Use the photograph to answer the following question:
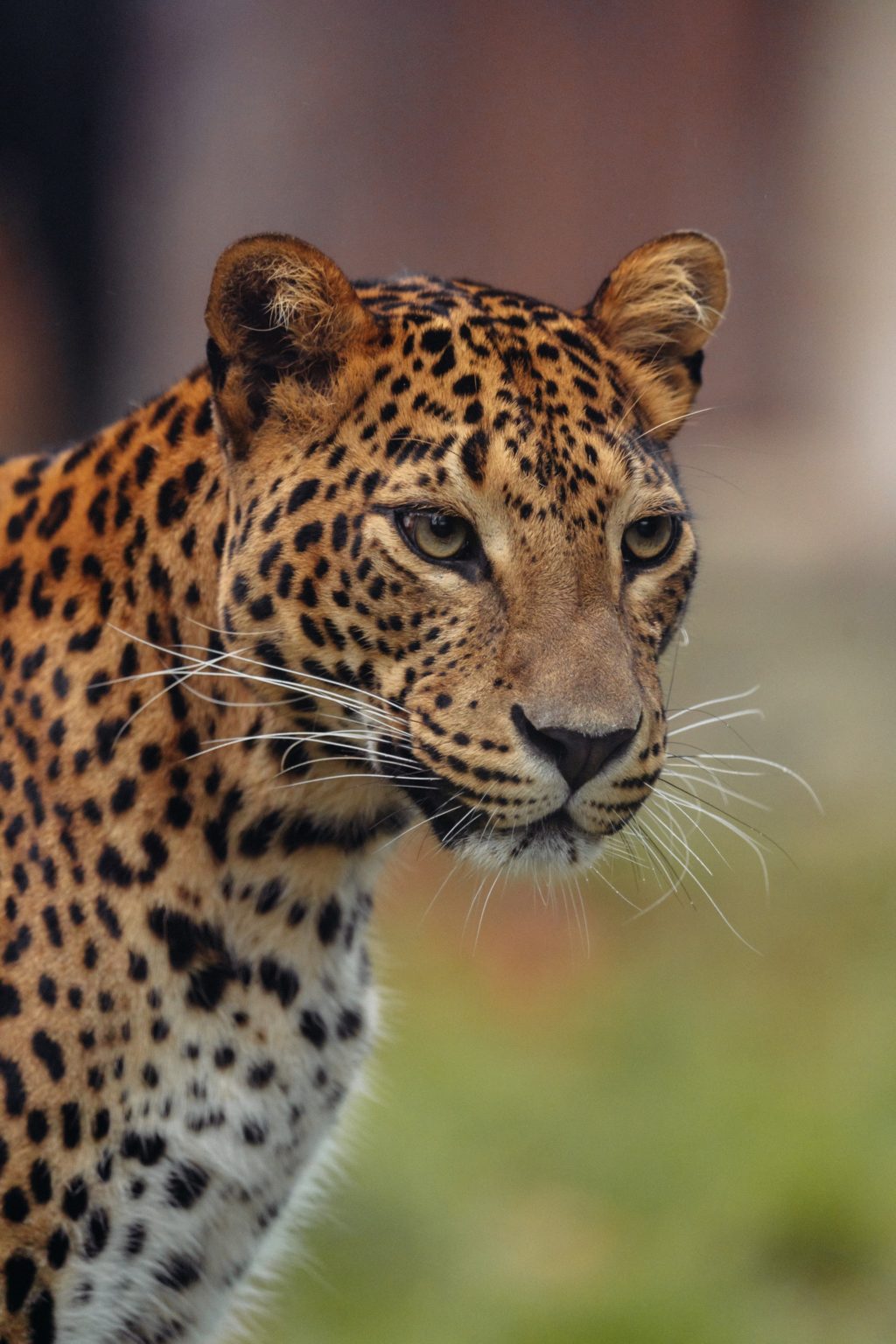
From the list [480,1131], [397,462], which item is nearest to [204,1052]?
[397,462]

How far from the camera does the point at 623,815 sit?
13.5 ft

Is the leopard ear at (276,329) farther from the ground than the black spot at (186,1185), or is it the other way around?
the leopard ear at (276,329)

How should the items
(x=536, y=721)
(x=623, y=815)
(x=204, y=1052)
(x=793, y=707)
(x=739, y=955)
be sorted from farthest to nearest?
(x=793, y=707)
(x=739, y=955)
(x=204, y=1052)
(x=623, y=815)
(x=536, y=721)

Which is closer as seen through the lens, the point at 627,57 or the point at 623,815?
the point at 623,815

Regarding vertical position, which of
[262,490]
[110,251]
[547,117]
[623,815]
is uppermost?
[547,117]

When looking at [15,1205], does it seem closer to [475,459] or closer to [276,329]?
[475,459]

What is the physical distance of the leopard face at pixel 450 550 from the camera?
3.95 metres

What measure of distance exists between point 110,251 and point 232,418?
11609 mm

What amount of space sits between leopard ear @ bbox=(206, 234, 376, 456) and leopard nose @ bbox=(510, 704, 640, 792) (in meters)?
0.94

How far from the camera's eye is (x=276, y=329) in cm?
422

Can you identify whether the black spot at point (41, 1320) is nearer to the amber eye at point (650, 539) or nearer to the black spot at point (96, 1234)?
the black spot at point (96, 1234)

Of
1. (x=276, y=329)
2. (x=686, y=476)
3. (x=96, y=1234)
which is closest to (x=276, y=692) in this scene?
(x=276, y=329)

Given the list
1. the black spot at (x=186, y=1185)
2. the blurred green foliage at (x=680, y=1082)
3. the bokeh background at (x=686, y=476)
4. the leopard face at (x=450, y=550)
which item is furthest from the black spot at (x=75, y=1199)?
the bokeh background at (x=686, y=476)

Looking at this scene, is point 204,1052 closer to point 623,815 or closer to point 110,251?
point 623,815
